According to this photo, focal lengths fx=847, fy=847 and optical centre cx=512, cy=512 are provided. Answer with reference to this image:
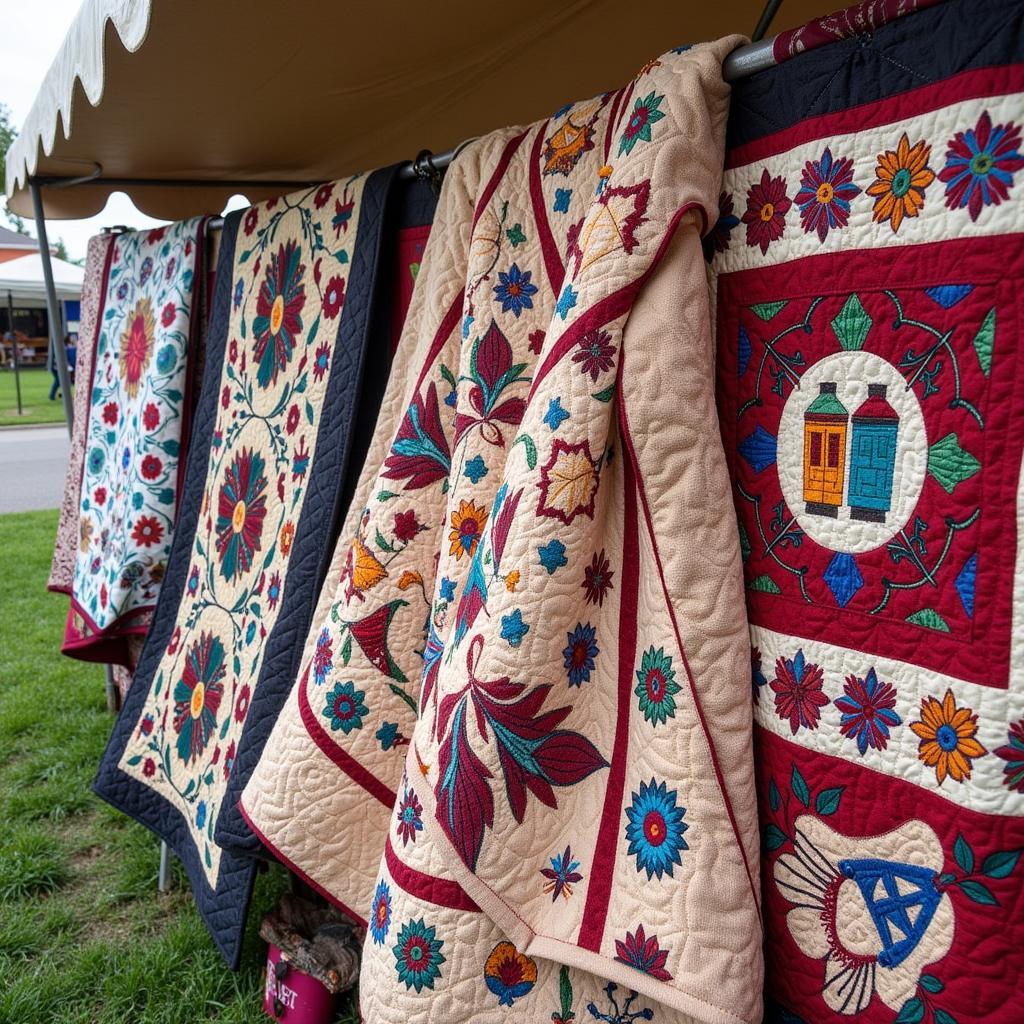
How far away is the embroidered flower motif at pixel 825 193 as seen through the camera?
2.33ft

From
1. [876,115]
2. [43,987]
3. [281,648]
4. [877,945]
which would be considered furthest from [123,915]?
[876,115]

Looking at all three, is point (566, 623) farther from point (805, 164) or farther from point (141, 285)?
point (141, 285)

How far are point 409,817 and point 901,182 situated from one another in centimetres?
73

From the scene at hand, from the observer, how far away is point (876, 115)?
688mm

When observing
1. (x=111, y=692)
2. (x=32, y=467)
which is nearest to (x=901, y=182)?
(x=111, y=692)

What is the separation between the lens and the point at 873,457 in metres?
0.70

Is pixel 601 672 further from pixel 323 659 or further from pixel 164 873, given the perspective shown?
pixel 164 873

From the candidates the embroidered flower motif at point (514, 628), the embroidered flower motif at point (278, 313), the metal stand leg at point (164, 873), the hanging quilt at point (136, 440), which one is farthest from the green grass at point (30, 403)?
the embroidered flower motif at point (514, 628)

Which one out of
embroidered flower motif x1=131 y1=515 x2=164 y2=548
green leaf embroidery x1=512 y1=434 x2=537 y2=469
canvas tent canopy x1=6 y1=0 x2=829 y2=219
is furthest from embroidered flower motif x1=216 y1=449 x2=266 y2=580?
green leaf embroidery x1=512 y1=434 x2=537 y2=469

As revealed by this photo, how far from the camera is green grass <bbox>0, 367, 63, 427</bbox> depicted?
11062 millimetres

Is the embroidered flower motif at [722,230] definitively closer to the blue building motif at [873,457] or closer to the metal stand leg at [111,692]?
the blue building motif at [873,457]

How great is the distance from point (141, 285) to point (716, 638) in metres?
1.82

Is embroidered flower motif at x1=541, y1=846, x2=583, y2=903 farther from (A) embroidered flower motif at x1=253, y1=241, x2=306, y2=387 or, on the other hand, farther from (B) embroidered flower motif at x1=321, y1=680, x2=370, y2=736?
(A) embroidered flower motif at x1=253, y1=241, x2=306, y2=387

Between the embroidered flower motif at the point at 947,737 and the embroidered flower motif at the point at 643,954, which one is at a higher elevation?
the embroidered flower motif at the point at 947,737
